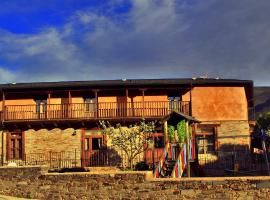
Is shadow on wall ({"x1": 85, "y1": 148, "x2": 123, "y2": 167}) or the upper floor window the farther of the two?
the upper floor window

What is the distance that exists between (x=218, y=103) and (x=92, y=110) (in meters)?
9.29

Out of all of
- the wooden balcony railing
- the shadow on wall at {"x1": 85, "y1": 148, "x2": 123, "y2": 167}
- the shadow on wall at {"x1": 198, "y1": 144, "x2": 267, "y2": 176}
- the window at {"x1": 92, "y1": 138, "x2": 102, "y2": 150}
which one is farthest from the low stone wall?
the shadow on wall at {"x1": 198, "y1": 144, "x2": 267, "y2": 176}

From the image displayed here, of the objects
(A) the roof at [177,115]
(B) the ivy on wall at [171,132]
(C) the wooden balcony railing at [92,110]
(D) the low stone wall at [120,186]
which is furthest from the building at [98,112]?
(D) the low stone wall at [120,186]

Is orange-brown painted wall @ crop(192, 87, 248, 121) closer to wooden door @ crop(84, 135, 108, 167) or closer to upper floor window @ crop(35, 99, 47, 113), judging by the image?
wooden door @ crop(84, 135, 108, 167)

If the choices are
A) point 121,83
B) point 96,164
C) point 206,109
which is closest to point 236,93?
point 206,109

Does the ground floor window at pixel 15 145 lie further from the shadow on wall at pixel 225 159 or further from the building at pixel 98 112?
the shadow on wall at pixel 225 159

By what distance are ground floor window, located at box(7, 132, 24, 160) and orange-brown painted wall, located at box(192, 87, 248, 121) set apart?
1272 centimetres

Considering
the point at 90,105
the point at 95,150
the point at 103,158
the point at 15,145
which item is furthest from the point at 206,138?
the point at 15,145

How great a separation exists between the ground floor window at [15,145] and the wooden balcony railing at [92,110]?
1.26m

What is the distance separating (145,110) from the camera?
97.9ft

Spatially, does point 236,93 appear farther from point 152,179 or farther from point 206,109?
point 152,179

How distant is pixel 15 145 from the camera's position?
30422 millimetres

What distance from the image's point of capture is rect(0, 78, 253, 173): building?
29.7 metres

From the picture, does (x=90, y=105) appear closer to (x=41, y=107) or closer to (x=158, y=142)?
(x=41, y=107)
